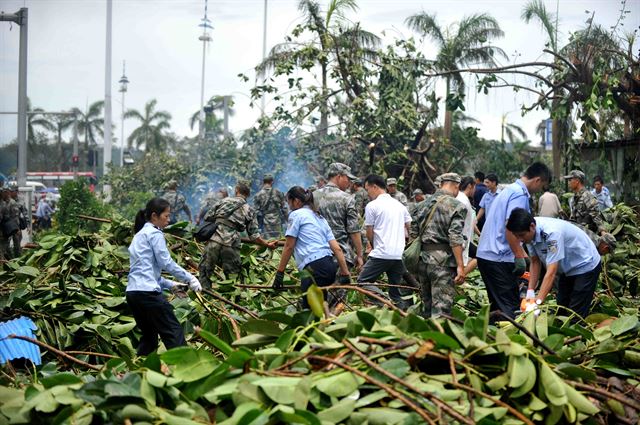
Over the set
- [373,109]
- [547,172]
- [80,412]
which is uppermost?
[373,109]

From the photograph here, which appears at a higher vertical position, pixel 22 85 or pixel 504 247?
pixel 22 85

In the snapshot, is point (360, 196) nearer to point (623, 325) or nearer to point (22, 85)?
point (22, 85)

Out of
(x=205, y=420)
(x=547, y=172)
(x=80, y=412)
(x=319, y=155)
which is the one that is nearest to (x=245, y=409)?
(x=205, y=420)

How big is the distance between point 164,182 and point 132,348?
65.1 feet

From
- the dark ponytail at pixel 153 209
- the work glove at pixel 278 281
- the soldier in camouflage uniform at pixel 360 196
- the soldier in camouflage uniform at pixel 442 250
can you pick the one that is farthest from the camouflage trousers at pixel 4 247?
the soldier in camouflage uniform at pixel 442 250

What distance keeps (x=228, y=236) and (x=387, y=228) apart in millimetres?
2291

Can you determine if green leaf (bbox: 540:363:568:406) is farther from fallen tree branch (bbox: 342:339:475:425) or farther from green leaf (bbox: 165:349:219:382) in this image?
green leaf (bbox: 165:349:219:382)

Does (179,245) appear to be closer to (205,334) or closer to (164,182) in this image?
(205,334)

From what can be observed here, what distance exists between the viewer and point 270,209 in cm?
1739

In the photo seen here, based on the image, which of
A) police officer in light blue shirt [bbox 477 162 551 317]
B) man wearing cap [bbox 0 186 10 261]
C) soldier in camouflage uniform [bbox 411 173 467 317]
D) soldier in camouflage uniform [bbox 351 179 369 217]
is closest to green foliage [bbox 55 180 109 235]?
man wearing cap [bbox 0 186 10 261]

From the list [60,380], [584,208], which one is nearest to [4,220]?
[584,208]

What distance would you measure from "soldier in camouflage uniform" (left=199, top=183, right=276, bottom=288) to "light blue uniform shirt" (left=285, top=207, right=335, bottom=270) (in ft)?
6.61

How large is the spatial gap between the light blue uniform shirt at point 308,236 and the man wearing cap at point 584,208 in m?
4.40

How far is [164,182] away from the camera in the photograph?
27297 mm
